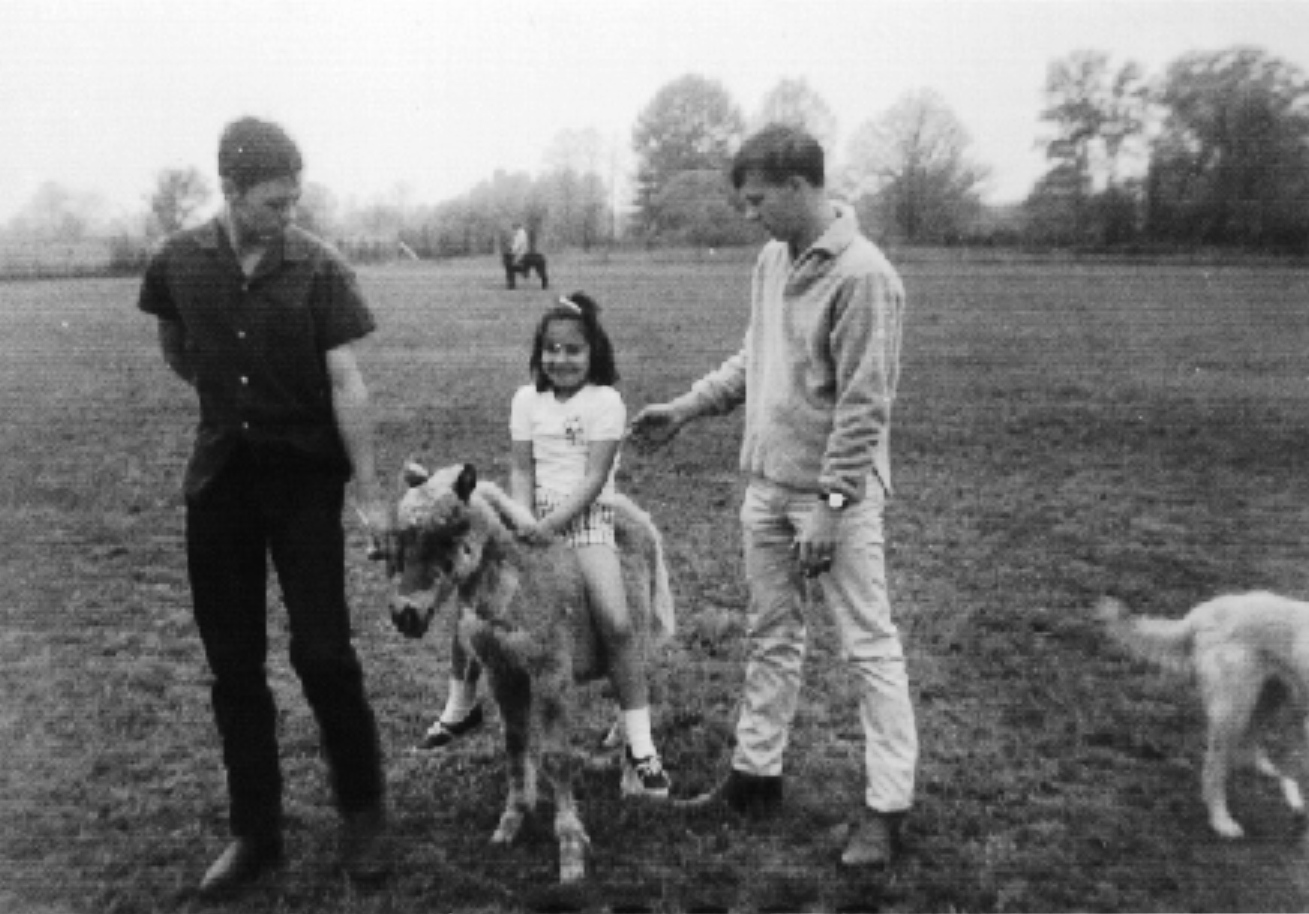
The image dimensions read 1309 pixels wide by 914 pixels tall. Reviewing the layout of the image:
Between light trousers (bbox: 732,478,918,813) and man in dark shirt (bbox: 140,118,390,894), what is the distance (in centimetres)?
133

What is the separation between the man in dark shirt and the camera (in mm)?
3594

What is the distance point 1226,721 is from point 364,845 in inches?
118

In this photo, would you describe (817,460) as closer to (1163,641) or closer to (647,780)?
(647,780)

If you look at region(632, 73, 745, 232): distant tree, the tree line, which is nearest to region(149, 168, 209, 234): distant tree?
the tree line

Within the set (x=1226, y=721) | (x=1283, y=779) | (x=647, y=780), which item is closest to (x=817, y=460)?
(x=647, y=780)

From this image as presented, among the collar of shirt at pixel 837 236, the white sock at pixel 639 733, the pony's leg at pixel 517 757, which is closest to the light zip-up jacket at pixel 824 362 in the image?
the collar of shirt at pixel 837 236

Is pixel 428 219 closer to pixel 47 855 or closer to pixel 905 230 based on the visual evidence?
pixel 905 230

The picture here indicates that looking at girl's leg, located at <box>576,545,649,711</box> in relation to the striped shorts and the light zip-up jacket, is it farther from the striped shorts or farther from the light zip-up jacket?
the light zip-up jacket

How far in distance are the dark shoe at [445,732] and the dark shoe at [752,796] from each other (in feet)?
3.43

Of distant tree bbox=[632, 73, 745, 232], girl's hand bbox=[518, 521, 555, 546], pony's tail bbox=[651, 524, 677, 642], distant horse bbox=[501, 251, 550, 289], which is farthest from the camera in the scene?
distant tree bbox=[632, 73, 745, 232]

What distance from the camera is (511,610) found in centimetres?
396

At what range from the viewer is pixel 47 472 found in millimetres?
10555

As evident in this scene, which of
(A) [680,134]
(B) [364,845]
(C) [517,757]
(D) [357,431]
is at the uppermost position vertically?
(A) [680,134]

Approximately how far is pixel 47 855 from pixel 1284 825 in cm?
428
